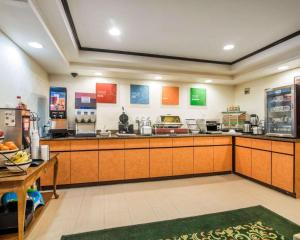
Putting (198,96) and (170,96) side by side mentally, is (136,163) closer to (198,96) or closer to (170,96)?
(170,96)

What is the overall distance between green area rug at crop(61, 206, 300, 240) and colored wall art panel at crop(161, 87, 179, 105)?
315 centimetres

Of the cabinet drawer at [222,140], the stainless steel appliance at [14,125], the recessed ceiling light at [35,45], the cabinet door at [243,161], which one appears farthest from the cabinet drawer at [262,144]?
the recessed ceiling light at [35,45]

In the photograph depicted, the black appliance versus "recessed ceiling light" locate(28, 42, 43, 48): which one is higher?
"recessed ceiling light" locate(28, 42, 43, 48)

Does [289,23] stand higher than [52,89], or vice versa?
[289,23]

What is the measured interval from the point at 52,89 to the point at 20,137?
77.3 inches

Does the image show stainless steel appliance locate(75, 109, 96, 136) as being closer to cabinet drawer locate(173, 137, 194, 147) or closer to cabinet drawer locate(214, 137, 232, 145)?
cabinet drawer locate(173, 137, 194, 147)

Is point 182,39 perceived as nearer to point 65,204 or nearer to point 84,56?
point 84,56

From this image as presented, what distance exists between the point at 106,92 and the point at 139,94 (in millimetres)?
851

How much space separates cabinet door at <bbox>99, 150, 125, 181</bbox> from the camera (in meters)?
3.59

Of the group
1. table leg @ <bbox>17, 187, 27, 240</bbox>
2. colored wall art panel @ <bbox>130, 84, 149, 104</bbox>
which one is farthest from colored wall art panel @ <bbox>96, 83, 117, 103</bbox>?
table leg @ <bbox>17, 187, 27, 240</bbox>

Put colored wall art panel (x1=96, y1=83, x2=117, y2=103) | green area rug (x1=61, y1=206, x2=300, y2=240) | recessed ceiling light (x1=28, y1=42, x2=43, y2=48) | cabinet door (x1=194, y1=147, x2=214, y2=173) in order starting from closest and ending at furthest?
green area rug (x1=61, y1=206, x2=300, y2=240) < recessed ceiling light (x1=28, y1=42, x2=43, y2=48) < cabinet door (x1=194, y1=147, x2=214, y2=173) < colored wall art panel (x1=96, y1=83, x2=117, y2=103)

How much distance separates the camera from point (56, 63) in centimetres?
356

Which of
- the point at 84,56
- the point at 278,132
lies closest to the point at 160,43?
the point at 84,56

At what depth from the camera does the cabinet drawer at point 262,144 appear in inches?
137
